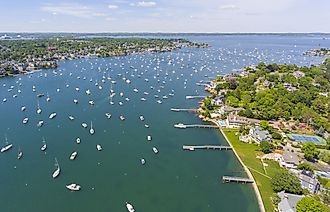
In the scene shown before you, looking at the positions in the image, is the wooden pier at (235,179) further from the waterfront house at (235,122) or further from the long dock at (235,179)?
the waterfront house at (235,122)

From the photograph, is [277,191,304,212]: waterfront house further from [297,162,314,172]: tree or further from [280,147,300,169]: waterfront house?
[280,147,300,169]: waterfront house

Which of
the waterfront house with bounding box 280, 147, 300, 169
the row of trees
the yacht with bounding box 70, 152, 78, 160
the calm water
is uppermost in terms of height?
the row of trees

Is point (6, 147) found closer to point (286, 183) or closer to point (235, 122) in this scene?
point (235, 122)

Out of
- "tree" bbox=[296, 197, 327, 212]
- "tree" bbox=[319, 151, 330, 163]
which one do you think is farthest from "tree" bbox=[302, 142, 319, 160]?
"tree" bbox=[296, 197, 327, 212]

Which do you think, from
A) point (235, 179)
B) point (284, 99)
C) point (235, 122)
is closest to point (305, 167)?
point (235, 179)

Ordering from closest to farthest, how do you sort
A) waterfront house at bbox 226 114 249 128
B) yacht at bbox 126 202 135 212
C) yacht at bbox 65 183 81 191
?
yacht at bbox 126 202 135 212 < yacht at bbox 65 183 81 191 < waterfront house at bbox 226 114 249 128

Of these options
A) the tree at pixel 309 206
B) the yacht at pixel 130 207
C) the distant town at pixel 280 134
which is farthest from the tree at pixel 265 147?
the yacht at pixel 130 207

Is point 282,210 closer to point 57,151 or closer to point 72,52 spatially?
point 57,151
